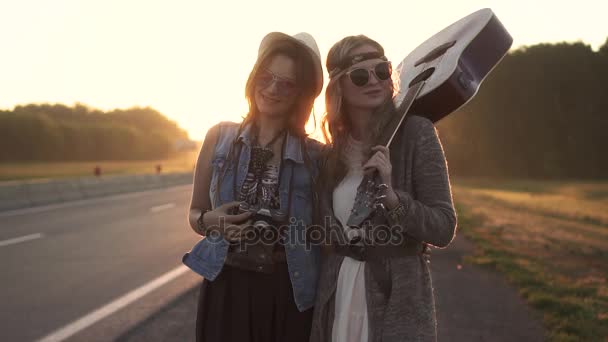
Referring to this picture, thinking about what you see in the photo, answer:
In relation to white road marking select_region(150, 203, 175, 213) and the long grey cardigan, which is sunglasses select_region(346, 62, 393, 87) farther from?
white road marking select_region(150, 203, 175, 213)

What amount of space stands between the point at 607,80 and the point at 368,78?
69.0 ft

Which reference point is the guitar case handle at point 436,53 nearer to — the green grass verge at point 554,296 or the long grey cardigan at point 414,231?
the long grey cardigan at point 414,231

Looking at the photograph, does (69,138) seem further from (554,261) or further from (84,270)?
(554,261)

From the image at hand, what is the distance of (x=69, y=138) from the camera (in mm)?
32844

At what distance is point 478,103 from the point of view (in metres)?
42.5

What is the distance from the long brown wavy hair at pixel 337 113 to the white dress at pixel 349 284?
0.05 m

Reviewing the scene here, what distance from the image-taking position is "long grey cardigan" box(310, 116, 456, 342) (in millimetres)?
2031

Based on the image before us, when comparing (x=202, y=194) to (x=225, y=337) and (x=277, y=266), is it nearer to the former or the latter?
(x=277, y=266)

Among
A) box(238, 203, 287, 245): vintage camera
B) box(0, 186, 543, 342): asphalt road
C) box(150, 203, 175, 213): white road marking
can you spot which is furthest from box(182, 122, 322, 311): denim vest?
box(150, 203, 175, 213): white road marking

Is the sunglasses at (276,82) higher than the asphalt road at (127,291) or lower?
higher

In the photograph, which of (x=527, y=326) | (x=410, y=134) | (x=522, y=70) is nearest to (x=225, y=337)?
(x=410, y=134)

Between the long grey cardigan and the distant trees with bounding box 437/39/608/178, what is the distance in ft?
73.8

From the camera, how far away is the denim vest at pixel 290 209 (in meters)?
2.39

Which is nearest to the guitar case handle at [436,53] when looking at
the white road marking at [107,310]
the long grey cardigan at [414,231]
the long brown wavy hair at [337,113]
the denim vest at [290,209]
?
the long brown wavy hair at [337,113]
